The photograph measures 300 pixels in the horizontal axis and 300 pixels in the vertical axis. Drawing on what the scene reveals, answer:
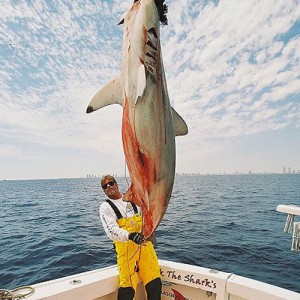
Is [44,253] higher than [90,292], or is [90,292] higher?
[90,292]

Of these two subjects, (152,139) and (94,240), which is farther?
(94,240)

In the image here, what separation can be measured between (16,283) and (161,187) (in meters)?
9.89

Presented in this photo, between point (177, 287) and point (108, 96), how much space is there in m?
4.58

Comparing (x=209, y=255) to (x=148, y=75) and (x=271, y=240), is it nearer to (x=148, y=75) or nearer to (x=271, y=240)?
(x=271, y=240)

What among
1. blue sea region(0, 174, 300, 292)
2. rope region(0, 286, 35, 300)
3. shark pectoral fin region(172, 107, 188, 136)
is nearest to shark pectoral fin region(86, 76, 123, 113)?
shark pectoral fin region(172, 107, 188, 136)

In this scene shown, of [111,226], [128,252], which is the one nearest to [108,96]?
[111,226]

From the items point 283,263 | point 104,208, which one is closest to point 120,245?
point 104,208

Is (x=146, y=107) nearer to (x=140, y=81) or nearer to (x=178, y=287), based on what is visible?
(x=140, y=81)

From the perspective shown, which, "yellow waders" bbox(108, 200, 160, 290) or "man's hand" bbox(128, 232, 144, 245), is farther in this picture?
"yellow waders" bbox(108, 200, 160, 290)

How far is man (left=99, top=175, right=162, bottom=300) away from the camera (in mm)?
4691

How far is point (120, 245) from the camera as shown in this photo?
188 inches

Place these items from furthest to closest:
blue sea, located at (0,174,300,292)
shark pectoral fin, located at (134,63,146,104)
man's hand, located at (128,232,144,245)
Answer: blue sea, located at (0,174,300,292)
man's hand, located at (128,232,144,245)
shark pectoral fin, located at (134,63,146,104)

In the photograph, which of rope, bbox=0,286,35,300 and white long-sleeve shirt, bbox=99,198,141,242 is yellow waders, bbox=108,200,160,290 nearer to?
white long-sleeve shirt, bbox=99,198,141,242

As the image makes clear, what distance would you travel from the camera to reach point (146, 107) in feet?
6.22
